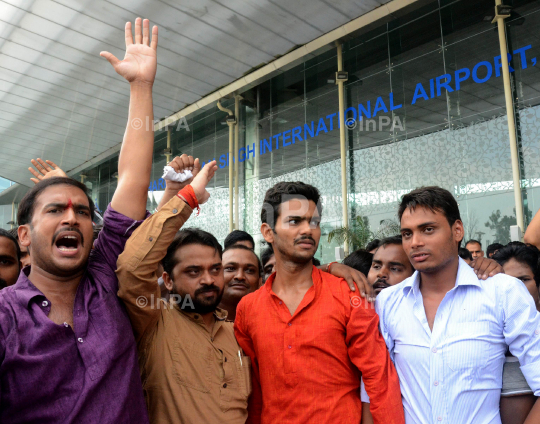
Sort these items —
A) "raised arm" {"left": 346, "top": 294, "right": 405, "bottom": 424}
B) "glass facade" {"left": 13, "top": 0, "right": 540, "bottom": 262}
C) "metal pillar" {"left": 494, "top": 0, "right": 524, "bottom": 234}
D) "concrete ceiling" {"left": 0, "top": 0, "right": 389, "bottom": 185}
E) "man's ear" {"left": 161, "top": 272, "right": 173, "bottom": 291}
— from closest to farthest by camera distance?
"raised arm" {"left": 346, "top": 294, "right": 405, "bottom": 424}, "man's ear" {"left": 161, "top": 272, "right": 173, "bottom": 291}, "metal pillar" {"left": 494, "top": 0, "right": 524, "bottom": 234}, "glass facade" {"left": 13, "top": 0, "right": 540, "bottom": 262}, "concrete ceiling" {"left": 0, "top": 0, "right": 389, "bottom": 185}

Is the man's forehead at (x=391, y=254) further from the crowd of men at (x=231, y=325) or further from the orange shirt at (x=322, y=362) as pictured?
the orange shirt at (x=322, y=362)

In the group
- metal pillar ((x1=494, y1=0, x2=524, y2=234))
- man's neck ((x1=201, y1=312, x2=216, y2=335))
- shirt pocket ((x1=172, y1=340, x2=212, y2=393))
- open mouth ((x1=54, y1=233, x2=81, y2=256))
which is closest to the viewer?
open mouth ((x1=54, y1=233, x2=81, y2=256))

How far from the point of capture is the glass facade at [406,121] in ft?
24.9

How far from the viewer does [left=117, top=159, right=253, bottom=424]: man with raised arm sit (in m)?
1.80

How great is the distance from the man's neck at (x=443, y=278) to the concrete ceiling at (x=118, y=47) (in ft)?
22.5

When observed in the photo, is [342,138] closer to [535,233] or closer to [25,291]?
[535,233]

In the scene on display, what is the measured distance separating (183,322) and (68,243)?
721 mm

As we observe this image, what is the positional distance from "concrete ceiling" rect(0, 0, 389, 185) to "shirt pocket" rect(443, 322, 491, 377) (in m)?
7.16

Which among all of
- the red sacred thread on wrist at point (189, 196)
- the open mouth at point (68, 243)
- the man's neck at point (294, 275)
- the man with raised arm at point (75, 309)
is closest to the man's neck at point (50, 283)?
the man with raised arm at point (75, 309)

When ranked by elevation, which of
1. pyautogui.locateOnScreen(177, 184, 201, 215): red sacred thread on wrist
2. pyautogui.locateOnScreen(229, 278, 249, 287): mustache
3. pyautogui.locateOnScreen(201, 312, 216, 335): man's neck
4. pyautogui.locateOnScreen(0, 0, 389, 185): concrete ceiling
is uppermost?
pyautogui.locateOnScreen(0, 0, 389, 185): concrete ceiling

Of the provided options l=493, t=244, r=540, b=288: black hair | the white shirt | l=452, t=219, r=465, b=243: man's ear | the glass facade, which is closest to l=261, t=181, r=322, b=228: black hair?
l=452, t=219, r=465, b=243: man's ear

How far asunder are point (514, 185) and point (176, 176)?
6.72 metres

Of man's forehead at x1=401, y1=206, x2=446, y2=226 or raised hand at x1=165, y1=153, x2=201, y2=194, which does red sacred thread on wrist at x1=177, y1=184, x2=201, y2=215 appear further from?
man's forehead at x1=401, y1=206, x2=446, y2=226

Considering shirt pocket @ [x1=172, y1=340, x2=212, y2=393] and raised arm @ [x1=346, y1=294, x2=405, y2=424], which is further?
shirt pocket @ [x1=172, y1=340, x2=212, y2=393]
